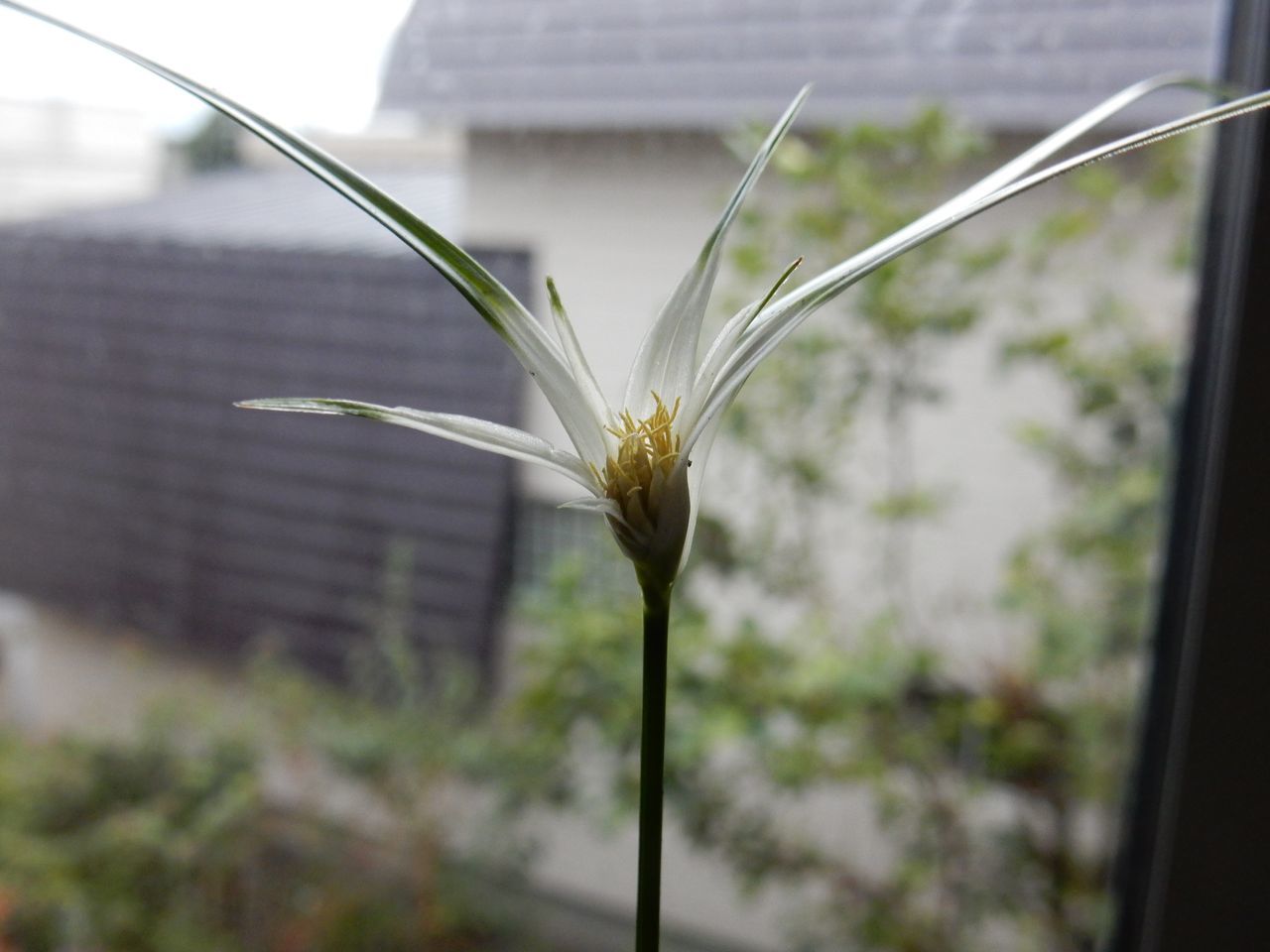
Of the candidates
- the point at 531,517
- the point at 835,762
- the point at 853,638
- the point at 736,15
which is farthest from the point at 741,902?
the point at 736,15

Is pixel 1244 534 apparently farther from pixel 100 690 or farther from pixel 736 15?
pixel 100 690

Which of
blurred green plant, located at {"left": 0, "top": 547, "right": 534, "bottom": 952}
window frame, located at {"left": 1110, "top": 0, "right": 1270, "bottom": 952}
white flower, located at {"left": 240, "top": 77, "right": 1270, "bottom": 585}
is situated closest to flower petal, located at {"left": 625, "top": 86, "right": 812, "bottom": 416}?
white flower, located at {"left": 240, "top": 77, "right": 1270, "bottom": 585}

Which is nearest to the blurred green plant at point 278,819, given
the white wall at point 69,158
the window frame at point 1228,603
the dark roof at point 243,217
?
the dark roof at point 243,217

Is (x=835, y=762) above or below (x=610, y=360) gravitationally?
below

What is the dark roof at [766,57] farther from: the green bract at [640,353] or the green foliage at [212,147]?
the green bract at [640,353]

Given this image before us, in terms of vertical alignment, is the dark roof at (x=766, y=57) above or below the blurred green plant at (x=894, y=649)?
above

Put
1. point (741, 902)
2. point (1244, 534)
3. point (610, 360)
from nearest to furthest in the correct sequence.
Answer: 1. point (1244, 534)
2. point (610, 360)
3. point (741, 902)

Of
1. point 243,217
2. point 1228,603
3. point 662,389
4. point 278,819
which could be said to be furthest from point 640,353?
point 278,819

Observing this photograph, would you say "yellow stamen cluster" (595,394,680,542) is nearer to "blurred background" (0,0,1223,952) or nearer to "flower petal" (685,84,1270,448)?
"flower petal" (685,84,1270,448)
